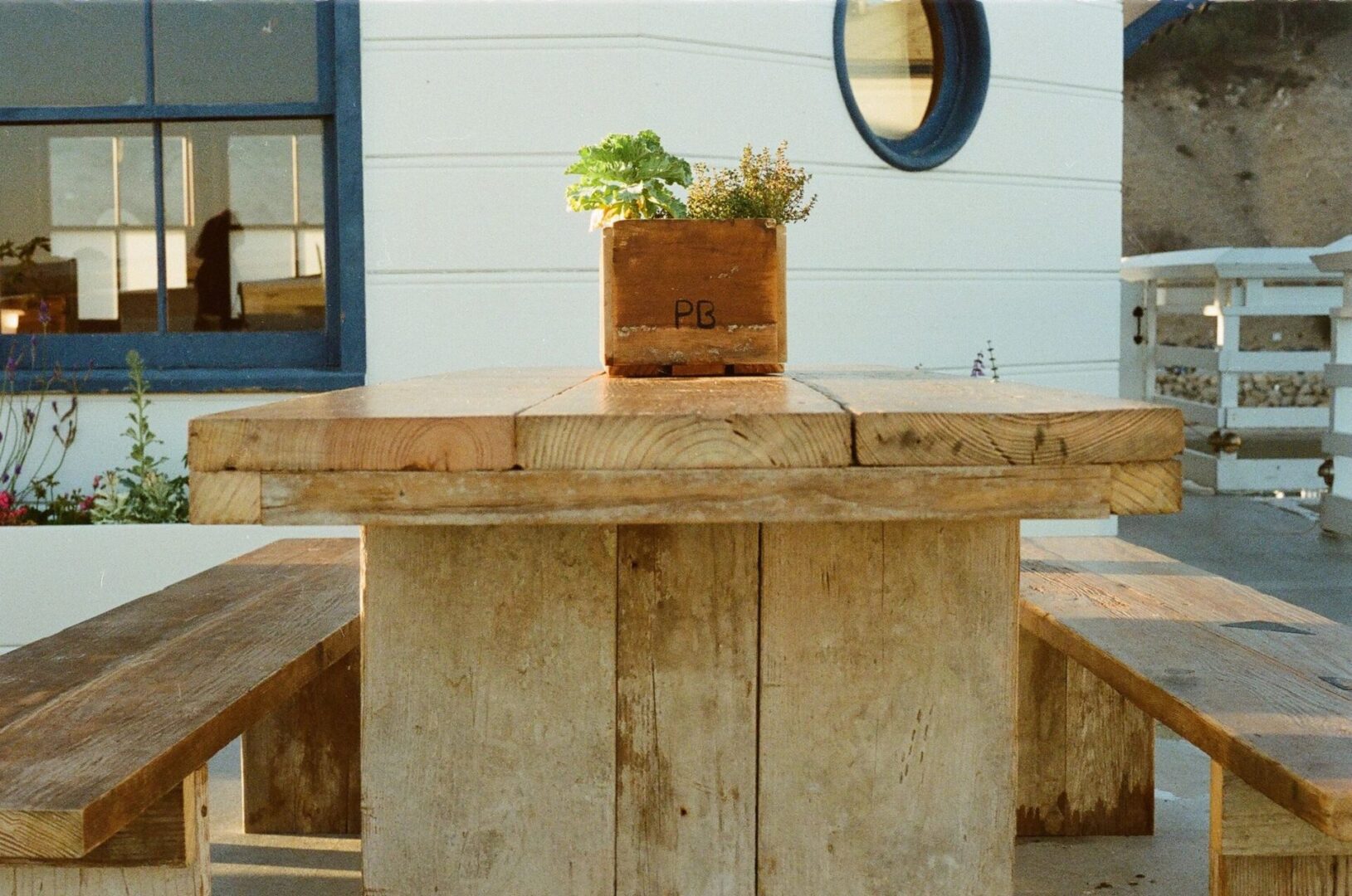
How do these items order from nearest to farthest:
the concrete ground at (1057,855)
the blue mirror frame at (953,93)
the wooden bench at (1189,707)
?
the wooden bench at (1189,707) < the concrete ground at (1057,855) < the blue mirror frame at (953,93)

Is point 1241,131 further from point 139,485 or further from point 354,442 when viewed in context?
point 354,442

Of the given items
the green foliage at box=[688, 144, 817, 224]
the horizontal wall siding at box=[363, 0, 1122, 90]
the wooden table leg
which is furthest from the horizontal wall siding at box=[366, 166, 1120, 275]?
the wooden table leg

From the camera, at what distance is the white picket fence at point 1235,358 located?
8.14 m

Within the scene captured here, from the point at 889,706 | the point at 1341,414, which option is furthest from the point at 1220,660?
the point at 1341,414

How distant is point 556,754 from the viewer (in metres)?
1.81

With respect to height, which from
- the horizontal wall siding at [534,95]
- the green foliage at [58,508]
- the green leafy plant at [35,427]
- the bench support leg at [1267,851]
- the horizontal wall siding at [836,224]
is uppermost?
the horizontal wall siding at [534,95]

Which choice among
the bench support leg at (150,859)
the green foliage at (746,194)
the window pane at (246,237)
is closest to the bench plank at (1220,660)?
the green foliage at (746,194)

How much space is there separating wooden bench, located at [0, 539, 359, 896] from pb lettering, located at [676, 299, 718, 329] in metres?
Result: 0.74

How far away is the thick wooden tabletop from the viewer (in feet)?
4.53

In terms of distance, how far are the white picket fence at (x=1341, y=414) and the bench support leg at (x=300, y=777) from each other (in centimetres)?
510

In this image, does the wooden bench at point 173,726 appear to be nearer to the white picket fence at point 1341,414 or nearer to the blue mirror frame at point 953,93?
the blue mirror frame at point 953,93

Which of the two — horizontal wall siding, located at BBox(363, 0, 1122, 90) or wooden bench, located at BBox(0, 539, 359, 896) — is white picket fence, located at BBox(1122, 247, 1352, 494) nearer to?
horizontal wall siding, located at BBox(363, 0, 1122, 90)

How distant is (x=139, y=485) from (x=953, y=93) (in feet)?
9.91

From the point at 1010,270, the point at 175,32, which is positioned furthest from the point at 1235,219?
the point at 175,32
